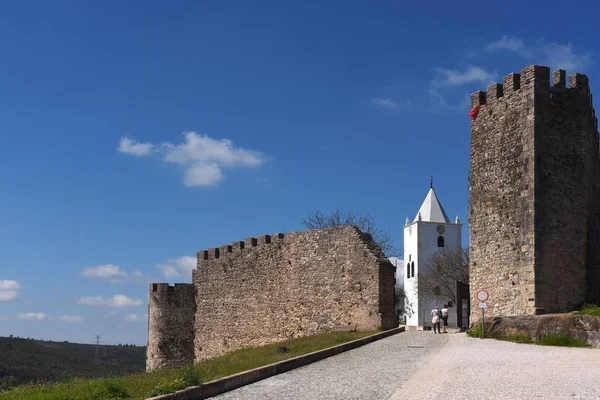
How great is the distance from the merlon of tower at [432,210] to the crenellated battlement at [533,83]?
63329 mm

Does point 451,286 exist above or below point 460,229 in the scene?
below

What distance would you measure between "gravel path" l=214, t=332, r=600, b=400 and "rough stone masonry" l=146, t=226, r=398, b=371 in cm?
636

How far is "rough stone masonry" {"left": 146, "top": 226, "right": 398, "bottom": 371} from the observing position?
2502 cm

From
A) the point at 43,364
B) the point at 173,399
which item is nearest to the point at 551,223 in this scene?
the point at 173,399

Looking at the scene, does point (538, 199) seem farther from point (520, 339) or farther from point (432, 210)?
point (432, 210)

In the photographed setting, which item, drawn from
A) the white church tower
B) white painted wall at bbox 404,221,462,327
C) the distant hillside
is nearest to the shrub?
the distant hillside

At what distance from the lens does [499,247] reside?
23266 millimetres

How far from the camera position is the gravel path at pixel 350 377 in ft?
37.8

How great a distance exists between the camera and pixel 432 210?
8812 centimetres

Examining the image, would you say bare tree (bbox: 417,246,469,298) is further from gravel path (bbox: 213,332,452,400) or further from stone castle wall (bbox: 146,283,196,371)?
gravel path (bbox: 213,332,452,400)

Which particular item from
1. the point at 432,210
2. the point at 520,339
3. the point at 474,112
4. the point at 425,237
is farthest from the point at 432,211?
the point at 520,339

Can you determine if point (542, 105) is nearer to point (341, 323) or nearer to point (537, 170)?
point (537, 170)

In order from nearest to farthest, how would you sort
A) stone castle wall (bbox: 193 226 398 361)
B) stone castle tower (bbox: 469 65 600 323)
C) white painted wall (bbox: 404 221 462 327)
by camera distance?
stone castle tower (bbox: 469 65 600 323) → stone castle wall (bbox: 193 226 398 361) → white painted wall (bbox: 404 221 462 327)

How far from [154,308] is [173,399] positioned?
24309 mm
